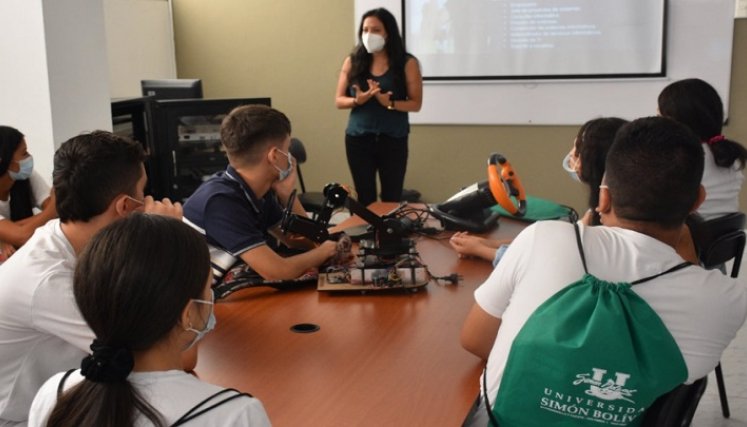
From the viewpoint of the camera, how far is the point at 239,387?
5.12 ft

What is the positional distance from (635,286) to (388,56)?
3236mm

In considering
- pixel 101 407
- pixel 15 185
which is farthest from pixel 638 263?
pixel 15 185

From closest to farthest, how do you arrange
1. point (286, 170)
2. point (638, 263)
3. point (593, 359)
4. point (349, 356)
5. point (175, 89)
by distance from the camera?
point (593, 359) < point (638, 263) < point (349, 356) < point (286, 170) < point (175, 89)

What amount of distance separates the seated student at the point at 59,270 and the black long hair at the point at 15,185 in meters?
0.91

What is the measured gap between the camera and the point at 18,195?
2.75 meters

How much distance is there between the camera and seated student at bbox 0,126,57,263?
8.42 ft

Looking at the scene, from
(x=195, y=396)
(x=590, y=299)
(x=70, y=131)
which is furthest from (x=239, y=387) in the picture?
(x=70, y=131)

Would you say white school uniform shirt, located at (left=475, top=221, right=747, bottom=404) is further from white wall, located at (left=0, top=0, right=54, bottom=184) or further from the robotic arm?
white wall, located at (left=0, top=0, right=54, bottom=184)

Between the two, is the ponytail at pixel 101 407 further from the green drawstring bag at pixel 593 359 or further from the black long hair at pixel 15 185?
the black long hair at pixel 15 185

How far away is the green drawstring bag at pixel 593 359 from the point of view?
1.31 meters

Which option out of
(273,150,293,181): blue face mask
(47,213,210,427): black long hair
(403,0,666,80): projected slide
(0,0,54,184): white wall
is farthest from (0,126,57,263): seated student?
(403,0,666,80): projected slide

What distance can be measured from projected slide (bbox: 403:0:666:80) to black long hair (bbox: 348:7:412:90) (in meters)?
1.12

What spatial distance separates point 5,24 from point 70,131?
492 millimetres

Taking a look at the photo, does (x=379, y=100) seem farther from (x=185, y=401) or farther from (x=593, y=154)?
(x=185, y=401)
